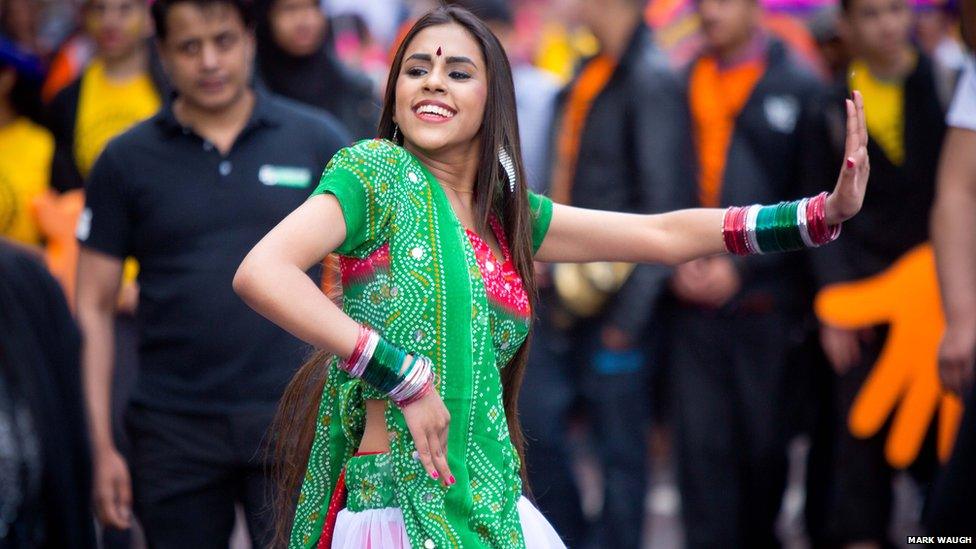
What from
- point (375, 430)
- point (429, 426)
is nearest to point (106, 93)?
point (375, 430)

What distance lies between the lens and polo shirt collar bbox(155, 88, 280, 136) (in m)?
5.42

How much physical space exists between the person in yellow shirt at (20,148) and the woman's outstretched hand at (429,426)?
394 cm

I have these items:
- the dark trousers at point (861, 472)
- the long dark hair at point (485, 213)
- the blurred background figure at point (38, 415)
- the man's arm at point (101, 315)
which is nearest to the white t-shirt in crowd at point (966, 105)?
the dark trousers at point (861, 472)

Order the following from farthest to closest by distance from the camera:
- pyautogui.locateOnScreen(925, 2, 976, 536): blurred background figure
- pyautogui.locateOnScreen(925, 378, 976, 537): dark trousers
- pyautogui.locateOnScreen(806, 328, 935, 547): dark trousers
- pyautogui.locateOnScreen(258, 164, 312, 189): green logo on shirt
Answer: pyautogui.locateOnScreen(806, 328, 935, 547): dark trousers < pyautogui.locateOnScreen(925, 2, 976, 536): blurred background figure < pyautogui.locateOnScreen(258, 164, 312, 189): green logo on shirt < pyautogui.locateOnScreen(925, 378, 976, 537): dark trousers

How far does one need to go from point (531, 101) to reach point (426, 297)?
3.92 metres

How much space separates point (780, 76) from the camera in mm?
7012

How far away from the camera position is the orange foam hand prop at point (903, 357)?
6672mm

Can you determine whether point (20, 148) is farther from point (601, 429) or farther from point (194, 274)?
point (601, 429)

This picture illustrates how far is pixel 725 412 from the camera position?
6.90m

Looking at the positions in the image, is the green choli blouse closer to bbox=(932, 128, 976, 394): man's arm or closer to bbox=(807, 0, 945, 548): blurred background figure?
bbox=(932, 128, 976, 394): man's arm

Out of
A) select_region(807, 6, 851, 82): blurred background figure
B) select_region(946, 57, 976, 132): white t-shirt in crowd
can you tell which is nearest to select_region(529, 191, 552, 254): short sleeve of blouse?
select_region(946, 57, 976, 132): white t-shirt in crowd

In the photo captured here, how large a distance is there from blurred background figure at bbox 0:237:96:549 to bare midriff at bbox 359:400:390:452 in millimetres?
688

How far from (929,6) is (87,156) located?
4394 millimetres

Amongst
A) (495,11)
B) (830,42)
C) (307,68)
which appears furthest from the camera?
(830,42)
